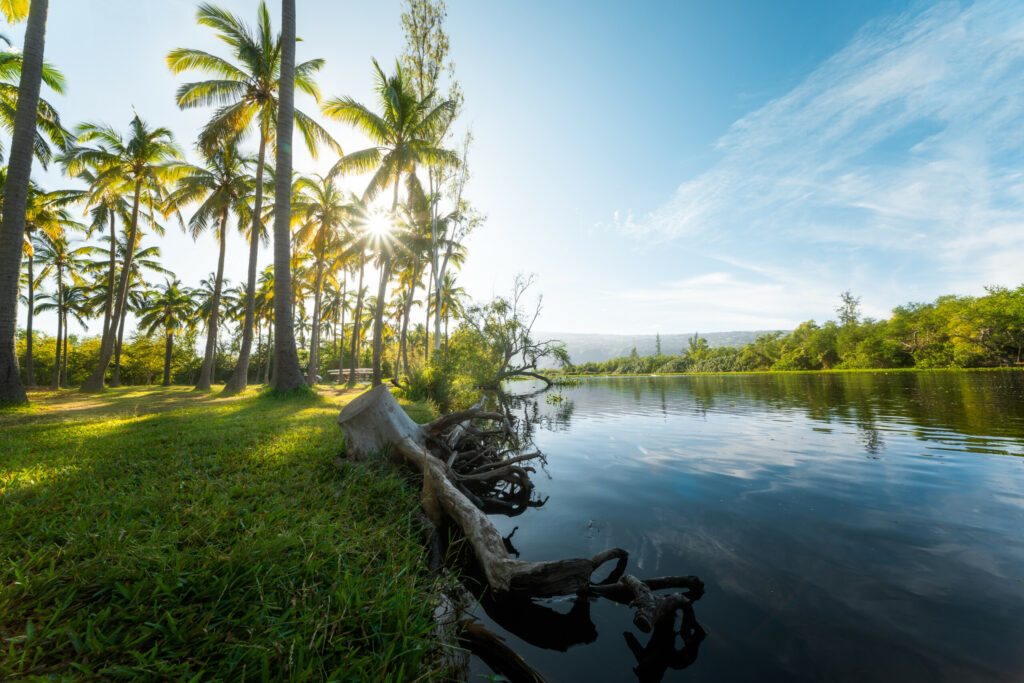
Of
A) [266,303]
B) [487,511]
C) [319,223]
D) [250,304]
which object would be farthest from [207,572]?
[266,303]

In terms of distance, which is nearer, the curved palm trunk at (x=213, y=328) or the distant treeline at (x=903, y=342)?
the curved palm trunk at (x=213, y=328)

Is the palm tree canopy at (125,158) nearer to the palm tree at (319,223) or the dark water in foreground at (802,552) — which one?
the palm tree at (319,223)

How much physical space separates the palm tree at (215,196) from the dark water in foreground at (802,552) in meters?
18.3

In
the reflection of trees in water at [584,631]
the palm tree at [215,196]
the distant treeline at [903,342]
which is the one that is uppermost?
the palm tree at [215,196]

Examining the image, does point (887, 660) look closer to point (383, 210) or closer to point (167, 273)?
point (383, 210)

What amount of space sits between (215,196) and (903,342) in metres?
78.9

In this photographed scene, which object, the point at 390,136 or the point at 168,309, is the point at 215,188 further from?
the point at 168,309

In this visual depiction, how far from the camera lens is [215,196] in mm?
18812

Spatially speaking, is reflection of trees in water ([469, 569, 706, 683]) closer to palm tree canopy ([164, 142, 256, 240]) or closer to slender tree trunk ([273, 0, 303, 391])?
slender tree trunk ([273, 0, 303, 391])

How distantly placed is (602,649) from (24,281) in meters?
45.1

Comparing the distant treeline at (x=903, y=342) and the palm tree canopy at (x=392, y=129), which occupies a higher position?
the palm tree canopy at (x=392, y=129)

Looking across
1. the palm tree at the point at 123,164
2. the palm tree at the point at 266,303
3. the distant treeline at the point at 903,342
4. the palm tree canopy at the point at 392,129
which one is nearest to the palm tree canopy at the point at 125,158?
the palm tree at the point at 123,164

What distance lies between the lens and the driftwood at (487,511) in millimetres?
2975

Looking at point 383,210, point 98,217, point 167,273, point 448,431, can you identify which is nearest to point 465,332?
point 383,210
